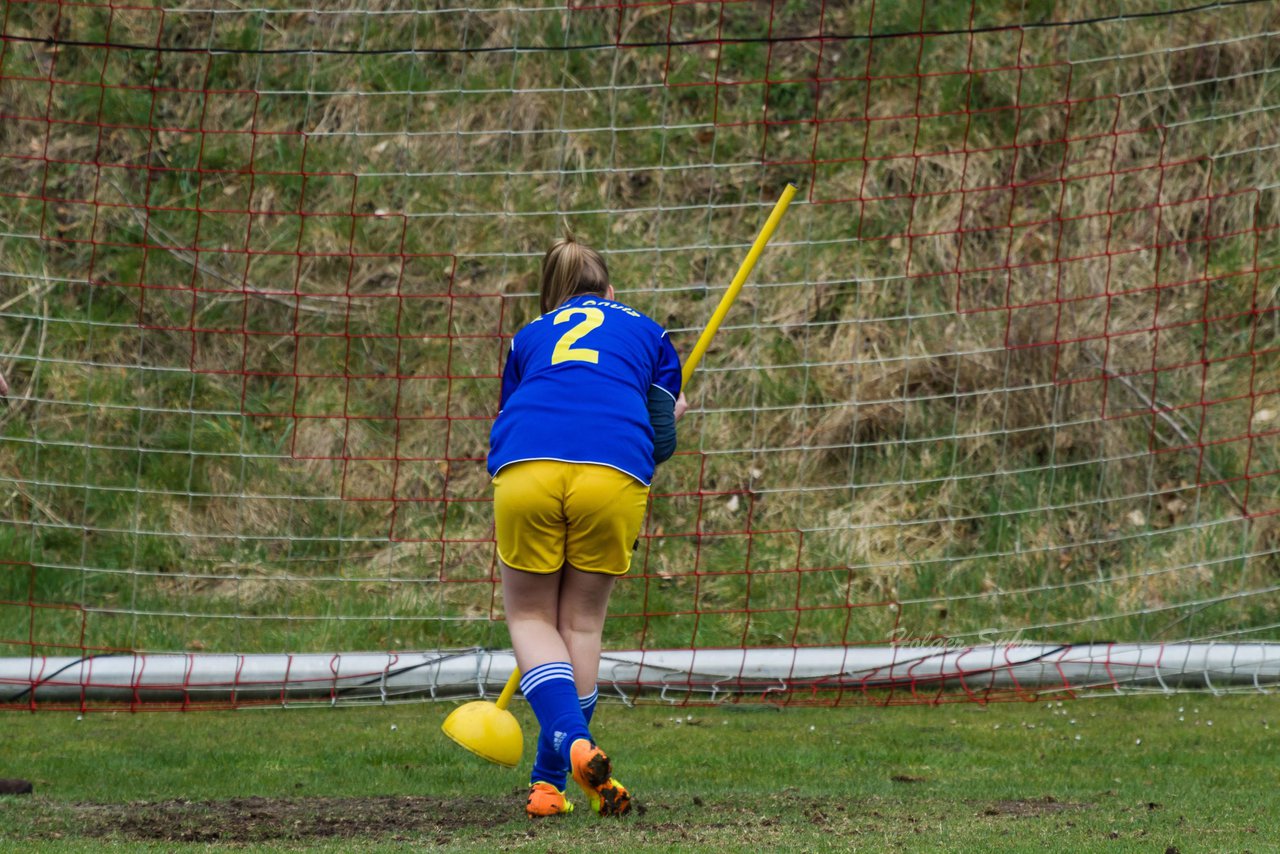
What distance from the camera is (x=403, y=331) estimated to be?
9.16 metres

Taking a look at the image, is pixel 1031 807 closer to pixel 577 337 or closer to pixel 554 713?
pixel 554 713

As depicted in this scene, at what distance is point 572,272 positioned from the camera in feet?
15.0

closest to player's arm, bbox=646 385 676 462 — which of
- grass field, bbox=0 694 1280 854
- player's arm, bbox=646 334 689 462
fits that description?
player's arm, bbox=646 334 689 462

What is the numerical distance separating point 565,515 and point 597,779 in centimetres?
70

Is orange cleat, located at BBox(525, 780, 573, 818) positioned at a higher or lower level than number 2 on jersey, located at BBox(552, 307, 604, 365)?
lower

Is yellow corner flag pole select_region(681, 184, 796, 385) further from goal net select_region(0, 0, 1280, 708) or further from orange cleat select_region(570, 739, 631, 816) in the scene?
goal net select_region(0, 0, 1280, 708)

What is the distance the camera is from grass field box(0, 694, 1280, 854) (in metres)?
3.96

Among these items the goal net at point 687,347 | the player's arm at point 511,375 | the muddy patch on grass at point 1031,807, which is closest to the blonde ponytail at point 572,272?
the player's arm at point 511,375

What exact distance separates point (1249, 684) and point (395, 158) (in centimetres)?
576

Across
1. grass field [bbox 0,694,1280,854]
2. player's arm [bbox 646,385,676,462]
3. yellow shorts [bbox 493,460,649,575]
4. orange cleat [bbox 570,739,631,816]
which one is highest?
player's arm [bbox 646,385,676,462]

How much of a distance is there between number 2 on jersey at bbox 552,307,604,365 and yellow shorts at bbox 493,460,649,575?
31 cm

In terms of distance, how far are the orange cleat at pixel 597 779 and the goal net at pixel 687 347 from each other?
2.49 meters

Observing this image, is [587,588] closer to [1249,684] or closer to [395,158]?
[1249,684]

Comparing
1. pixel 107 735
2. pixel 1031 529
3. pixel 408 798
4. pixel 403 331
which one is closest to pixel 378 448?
pixel 403 331
